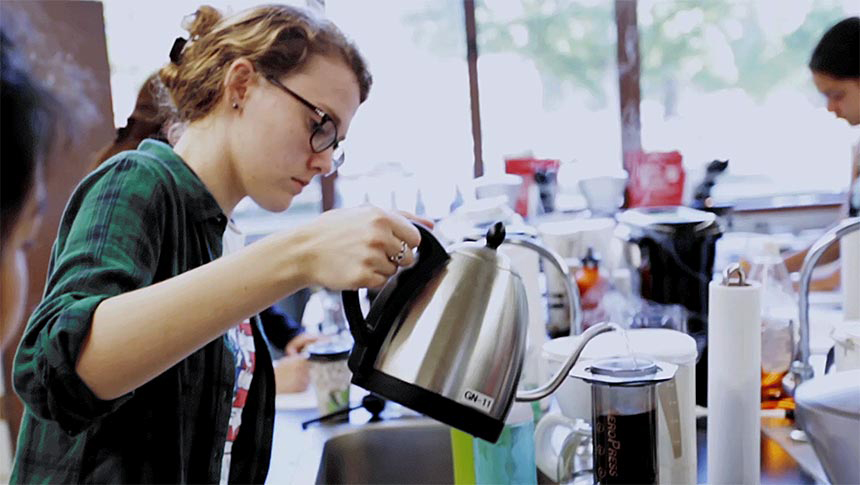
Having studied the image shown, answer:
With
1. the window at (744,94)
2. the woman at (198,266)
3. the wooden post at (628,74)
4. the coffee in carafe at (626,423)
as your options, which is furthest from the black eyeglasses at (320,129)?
the wooden post at (628,74)

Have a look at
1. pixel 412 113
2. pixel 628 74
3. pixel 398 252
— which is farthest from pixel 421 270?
pixel 628 74

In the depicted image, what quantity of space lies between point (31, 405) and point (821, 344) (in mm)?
1176

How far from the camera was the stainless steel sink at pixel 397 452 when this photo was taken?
3.76 feet

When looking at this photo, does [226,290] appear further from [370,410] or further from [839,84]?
[839,84]

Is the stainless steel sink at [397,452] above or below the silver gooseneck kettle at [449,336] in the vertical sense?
below

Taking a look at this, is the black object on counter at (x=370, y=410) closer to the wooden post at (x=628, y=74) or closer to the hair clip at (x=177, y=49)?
the hair clip at (x=177, y=49)

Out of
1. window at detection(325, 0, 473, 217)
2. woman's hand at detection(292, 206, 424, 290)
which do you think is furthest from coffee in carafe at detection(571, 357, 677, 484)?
window at detection(325, 0, 473, 217)

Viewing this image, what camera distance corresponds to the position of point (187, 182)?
0.85 meters

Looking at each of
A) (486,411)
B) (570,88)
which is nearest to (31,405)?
(486,411)

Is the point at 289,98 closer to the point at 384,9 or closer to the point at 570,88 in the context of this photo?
the point at 384,9

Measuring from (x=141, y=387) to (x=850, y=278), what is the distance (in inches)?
39.6

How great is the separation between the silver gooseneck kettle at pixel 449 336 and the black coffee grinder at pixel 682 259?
0.60 meters

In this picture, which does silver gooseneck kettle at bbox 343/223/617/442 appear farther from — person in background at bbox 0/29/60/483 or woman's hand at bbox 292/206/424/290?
person in background at bbox 0/29/60/483

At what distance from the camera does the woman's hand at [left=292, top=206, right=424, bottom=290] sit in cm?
59
